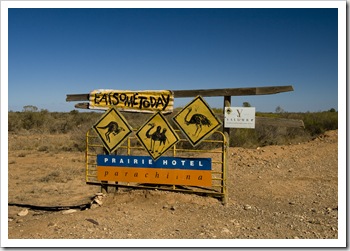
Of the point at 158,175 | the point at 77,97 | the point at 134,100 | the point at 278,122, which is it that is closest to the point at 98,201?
the point at 158,175

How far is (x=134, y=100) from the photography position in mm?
7555

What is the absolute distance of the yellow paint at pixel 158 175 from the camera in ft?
22.9

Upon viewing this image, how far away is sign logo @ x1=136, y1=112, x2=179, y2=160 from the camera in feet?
23.7

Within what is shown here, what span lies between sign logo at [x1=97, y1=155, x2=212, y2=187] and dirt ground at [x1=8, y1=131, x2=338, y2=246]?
50 centimetres

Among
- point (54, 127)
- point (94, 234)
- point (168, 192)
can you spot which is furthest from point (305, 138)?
point (54, 127)

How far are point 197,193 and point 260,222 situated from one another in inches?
57.3

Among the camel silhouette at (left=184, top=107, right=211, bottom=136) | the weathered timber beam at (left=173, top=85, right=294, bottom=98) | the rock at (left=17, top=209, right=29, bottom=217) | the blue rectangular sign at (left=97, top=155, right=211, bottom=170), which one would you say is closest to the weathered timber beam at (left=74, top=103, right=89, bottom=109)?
the blue rectangular sign at (left=97, top=155, right=211, bottom=170)

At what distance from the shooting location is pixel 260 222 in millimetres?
6285

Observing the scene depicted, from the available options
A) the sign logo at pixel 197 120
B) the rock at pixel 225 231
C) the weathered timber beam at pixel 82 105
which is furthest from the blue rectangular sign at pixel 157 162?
the rock at pixel 225 231

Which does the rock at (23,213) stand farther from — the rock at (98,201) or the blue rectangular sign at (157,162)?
the blue rectangular sign at (157,162)

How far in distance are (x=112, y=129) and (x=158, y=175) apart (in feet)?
4.99

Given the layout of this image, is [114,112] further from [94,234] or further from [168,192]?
[94,234]

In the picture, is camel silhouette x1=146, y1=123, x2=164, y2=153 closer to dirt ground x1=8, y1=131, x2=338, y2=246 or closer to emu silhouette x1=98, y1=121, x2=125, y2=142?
emu silhouette x1=98, y1=121, x2=125, y2=142

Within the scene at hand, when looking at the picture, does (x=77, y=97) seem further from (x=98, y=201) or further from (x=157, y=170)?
(x=157, y=170)
